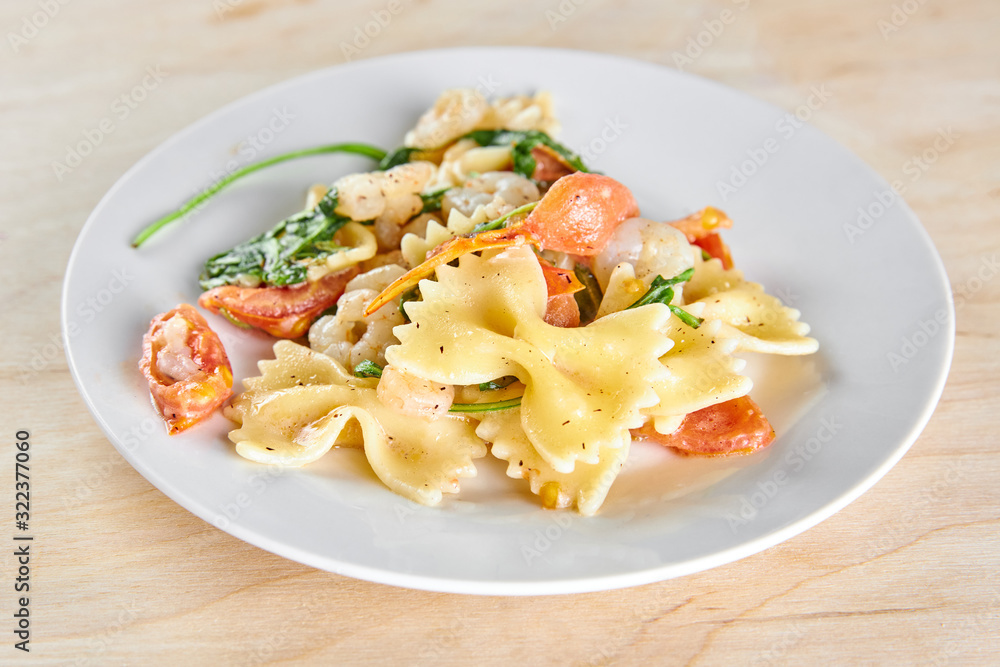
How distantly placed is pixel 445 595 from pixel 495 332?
95 cm

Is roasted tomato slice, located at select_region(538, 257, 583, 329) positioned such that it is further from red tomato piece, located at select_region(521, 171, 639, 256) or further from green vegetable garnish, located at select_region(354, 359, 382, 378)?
green vegetable garnish, located at select_region(354, 359, 382, 378)

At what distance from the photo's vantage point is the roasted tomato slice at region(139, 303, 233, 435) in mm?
2896

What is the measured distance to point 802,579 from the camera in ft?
9.14

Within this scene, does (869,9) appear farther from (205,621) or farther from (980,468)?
(205,621)

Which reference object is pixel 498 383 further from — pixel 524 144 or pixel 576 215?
pixel 524 144

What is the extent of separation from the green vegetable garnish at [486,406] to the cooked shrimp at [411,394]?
60 millimetres

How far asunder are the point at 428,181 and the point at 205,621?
2146mm

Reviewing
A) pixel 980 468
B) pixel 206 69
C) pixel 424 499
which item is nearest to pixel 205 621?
pixel 424 499
